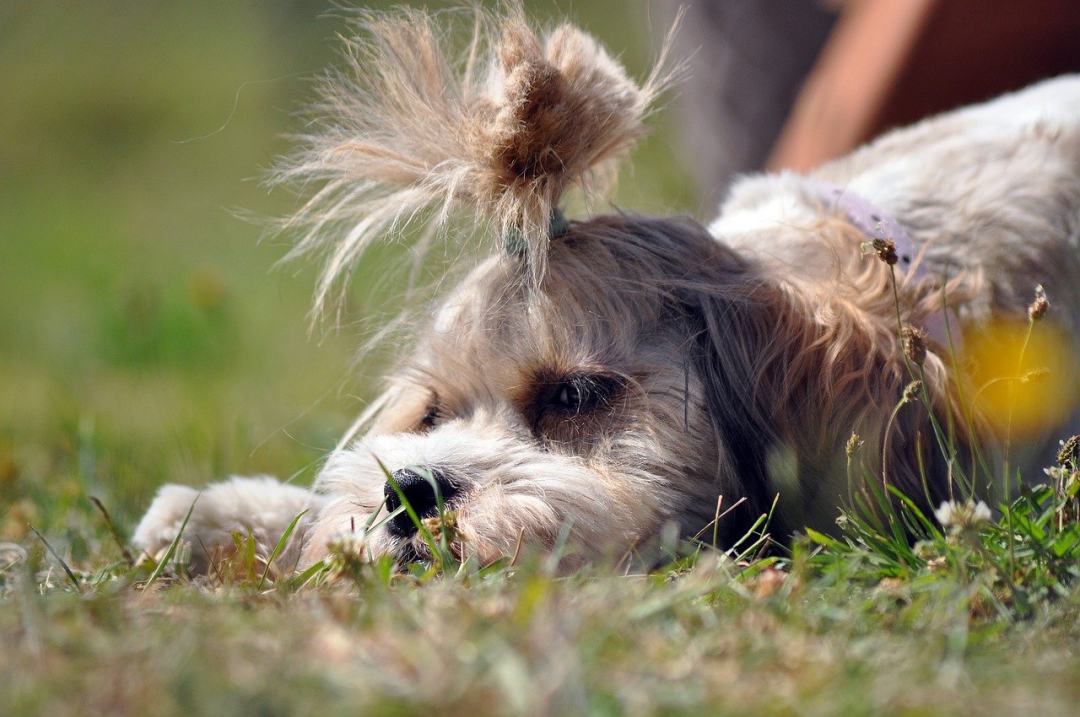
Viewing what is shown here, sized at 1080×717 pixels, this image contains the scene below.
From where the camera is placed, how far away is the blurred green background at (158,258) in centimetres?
453

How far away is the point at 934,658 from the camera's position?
6.32 ft

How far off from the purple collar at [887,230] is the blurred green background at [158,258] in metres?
0.51

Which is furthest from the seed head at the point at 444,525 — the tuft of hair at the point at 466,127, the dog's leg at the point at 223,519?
the tuft of hair at the point at 466,127

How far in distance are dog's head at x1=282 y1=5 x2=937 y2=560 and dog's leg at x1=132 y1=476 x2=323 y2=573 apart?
0.80 feet

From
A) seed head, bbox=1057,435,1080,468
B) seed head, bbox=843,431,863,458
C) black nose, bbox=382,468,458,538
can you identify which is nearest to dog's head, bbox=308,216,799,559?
black nose, bbox=382,468,458,538

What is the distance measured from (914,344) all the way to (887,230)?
87cm

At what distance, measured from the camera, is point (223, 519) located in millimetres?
3541

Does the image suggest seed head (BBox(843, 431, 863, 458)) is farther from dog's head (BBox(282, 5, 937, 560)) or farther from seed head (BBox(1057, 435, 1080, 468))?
seed head (BBox(1057, 435, 1080, 468))

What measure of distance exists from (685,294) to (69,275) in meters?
8.64

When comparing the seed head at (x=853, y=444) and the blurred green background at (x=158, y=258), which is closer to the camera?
the seed head at (x=853, y=444)

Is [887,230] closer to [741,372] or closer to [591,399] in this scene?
[741,372]

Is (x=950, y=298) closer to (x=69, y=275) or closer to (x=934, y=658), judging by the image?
(x=934, y=658)

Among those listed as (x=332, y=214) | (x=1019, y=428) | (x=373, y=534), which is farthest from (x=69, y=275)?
(x=1019, y=428)

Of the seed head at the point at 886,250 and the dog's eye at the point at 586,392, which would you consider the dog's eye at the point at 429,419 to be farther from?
the seed head at the point at 886,250
